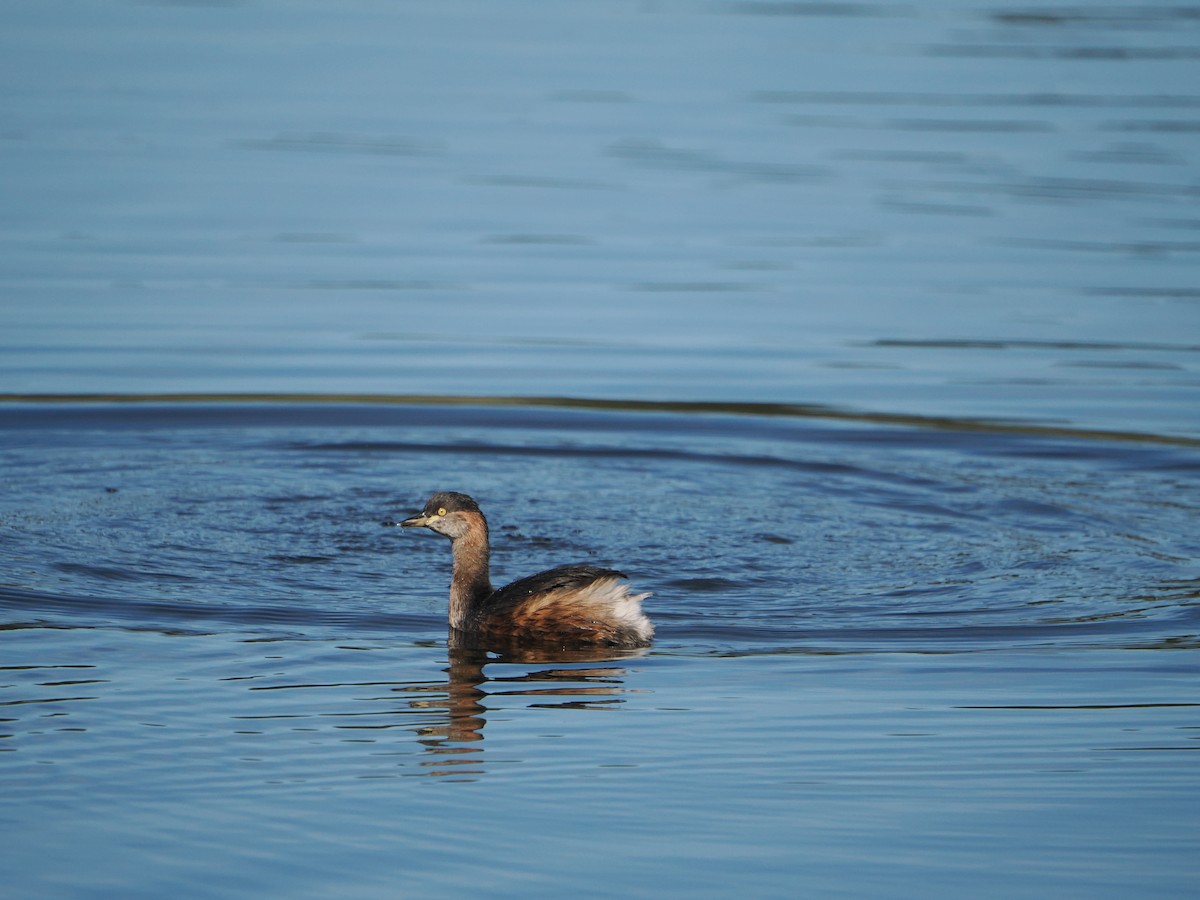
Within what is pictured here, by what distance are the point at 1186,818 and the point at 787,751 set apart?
1466 millimetres

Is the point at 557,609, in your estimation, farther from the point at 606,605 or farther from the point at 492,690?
the point at 492,690

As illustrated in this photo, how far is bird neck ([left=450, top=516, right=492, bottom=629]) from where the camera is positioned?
30.2 feet

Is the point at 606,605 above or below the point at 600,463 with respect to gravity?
below

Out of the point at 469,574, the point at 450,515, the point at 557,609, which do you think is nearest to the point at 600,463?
the point at 450,515

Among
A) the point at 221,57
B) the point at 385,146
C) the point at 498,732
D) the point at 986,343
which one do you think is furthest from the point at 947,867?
the point at 221,57

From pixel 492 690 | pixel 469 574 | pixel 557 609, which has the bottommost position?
pixel 492 690

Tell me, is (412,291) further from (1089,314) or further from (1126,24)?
(1126,24)

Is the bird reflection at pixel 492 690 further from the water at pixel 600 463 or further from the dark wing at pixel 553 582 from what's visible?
the dark wing at pixel 553 582

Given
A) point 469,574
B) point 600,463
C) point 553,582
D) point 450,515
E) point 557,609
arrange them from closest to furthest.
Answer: point 553,582 → point 557,609 → point 469,574 → point 450,515 → point 600,463

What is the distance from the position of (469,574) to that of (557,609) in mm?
592

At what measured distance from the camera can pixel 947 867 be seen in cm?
640

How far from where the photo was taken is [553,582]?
8.86 meters

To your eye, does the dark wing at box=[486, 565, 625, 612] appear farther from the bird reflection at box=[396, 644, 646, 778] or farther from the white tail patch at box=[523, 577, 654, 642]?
the bird reflection at box=[396, 644, 646, 778]

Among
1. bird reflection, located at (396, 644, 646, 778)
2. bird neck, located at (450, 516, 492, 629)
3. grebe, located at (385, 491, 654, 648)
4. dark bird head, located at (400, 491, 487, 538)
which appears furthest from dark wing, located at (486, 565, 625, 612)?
dark bird head, located at (400, 491, 487, 538)
